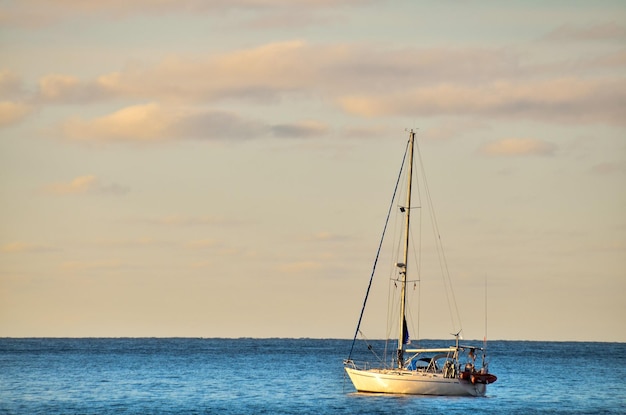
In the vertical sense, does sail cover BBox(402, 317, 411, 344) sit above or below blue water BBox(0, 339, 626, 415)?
above

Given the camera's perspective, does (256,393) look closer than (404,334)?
No

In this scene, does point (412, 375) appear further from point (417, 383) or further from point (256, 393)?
point (256, 393)

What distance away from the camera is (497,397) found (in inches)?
4161

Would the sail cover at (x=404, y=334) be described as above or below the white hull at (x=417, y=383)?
above

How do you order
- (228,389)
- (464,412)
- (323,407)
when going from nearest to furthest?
(464,412)
(323,407)
(228,389)

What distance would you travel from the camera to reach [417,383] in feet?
310

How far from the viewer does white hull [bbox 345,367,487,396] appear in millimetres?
94500

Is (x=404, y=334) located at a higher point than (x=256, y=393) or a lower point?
higher

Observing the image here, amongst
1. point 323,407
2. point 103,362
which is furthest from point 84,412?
point 103,362

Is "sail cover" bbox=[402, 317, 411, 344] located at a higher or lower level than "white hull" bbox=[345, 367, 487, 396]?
higher

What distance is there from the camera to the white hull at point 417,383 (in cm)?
9450

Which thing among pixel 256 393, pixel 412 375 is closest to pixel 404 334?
pixel 412 375

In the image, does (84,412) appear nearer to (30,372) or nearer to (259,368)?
(30,372)

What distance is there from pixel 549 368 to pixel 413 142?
89.4 metres
